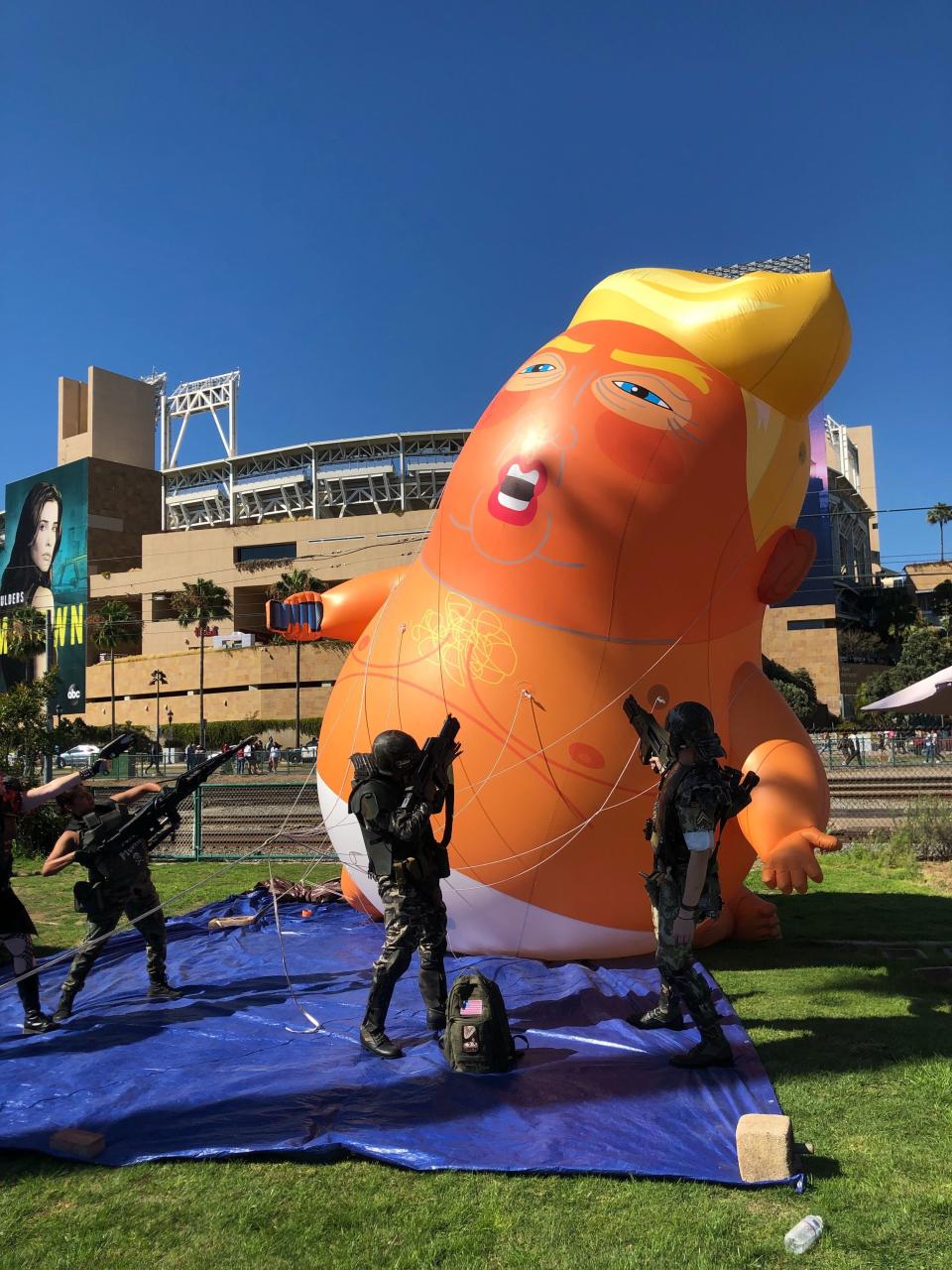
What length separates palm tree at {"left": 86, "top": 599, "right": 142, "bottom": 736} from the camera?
66.6 meters

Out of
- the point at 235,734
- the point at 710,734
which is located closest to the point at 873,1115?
the point at 710,734

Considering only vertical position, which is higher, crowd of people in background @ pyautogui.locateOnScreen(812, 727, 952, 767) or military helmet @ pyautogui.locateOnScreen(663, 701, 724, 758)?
military helmet @ pyautogui.locateOnScreen(663, 701, 724, 758)

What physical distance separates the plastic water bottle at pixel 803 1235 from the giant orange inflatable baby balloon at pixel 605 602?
3009 millimetres

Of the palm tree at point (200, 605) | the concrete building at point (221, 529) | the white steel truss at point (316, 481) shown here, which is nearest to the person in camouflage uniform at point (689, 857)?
the concrete building at point (221, 529)

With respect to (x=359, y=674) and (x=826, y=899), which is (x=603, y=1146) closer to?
(x=359, y=674)

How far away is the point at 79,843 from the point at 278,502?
267 feet

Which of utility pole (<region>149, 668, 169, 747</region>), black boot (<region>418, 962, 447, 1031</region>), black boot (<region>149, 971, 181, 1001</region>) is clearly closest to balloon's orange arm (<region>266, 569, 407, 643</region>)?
black boot (<region>149, 971, 181, 1001</region>)

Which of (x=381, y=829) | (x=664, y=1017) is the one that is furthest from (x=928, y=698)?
(x=381, y=829)

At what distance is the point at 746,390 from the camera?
7.07 meters

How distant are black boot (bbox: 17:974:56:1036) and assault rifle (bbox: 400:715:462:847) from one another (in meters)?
2.86

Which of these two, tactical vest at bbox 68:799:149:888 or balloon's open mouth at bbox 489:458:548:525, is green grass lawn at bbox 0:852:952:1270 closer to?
tactical vest at bbox 68:799:149:888

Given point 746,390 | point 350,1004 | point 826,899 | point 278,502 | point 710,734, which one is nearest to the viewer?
point 710,734

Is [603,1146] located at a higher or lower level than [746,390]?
lower

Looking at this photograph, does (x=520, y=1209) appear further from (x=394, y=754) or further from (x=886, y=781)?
(x=886, y=781)
